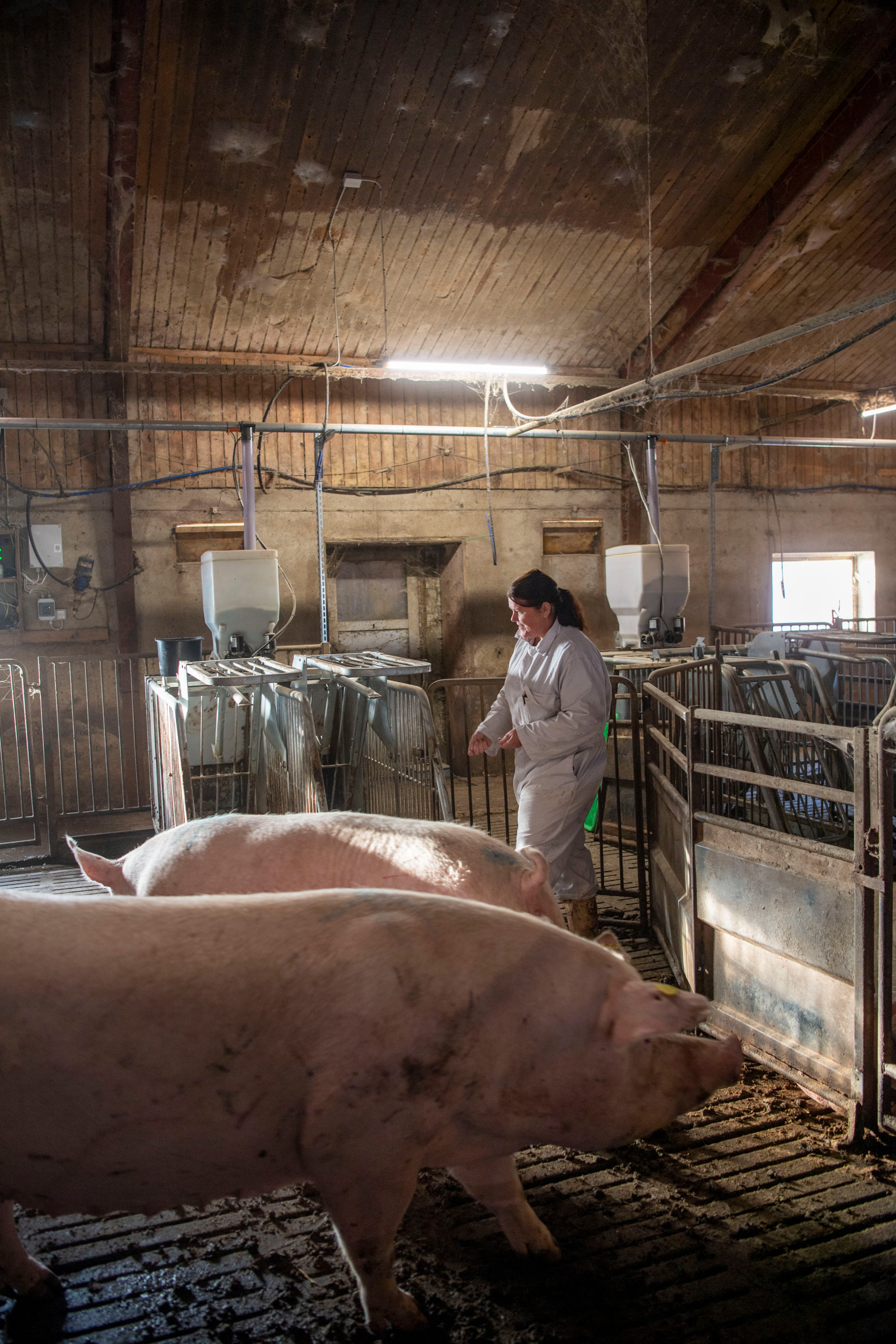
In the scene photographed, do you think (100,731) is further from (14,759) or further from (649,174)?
(649,174)

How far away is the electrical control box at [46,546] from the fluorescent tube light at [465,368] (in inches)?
157

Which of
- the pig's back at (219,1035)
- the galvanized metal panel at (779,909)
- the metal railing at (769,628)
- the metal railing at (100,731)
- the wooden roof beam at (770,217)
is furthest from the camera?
the metal railing at (769,628)

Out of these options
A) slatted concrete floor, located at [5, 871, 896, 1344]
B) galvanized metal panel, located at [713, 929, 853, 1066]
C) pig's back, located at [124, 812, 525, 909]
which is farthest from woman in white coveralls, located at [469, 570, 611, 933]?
slatted concrete floor, located at [5, 871, 896, 1344]

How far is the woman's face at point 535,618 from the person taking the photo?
4.69 m

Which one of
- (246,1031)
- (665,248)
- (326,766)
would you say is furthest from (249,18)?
(246,1031)

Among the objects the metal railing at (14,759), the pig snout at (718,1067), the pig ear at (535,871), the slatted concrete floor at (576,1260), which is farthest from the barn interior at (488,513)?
the pig ear at (535,871)

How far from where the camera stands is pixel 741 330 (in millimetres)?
11047

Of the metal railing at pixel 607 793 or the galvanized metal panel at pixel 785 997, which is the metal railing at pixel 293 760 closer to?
the metal railing at pixel 607 793

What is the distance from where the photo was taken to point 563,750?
15.0 ft

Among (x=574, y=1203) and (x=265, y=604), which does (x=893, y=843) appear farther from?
(x=265, y=604)

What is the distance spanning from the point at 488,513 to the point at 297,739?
20.4 feet

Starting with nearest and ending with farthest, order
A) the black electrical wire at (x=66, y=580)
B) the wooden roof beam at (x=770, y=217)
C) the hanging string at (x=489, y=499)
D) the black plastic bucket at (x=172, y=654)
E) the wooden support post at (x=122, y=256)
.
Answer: the wooden support post at (x=122, y=256) < the black plastic bucket at (x=172, y=654) < the wooden roof beam at (x=770, y=217) < the black electrical wire at (x=66, y=580) < the hanging string at (x=489, y=499)

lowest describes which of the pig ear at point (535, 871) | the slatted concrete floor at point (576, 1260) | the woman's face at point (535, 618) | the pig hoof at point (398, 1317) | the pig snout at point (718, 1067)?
the slatted concrete floor at point (576, 1260)

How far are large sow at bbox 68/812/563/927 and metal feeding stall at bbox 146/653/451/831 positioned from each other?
170cm
